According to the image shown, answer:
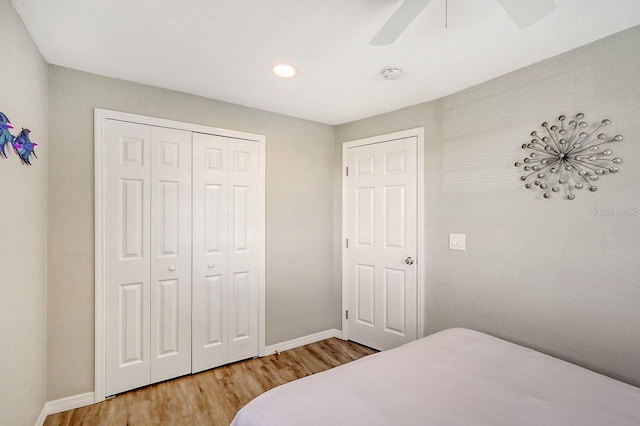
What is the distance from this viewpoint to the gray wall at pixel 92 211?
212 cm

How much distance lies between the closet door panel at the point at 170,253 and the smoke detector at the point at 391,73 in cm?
164

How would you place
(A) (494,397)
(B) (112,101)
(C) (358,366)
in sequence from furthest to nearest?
1. (B) (112,101)
2. (C) (358,366)
3. (A) (494,397)

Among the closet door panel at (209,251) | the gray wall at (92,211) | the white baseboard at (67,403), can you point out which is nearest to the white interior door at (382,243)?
the gray wall at (92,211)

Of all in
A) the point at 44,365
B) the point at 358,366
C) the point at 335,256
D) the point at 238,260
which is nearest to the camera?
the point at 358,366

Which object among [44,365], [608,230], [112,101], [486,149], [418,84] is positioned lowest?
[44,365]

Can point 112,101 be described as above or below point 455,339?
above

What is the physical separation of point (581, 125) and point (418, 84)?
1.08 meters

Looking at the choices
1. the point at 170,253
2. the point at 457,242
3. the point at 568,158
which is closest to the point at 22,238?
the point at 170,253

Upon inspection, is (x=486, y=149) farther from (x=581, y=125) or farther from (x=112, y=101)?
(x=112, y=101)

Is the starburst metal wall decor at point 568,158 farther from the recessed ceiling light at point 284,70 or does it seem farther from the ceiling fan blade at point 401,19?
the recessed ceiling light at point 284,70

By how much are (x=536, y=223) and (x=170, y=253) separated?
269 centimetres

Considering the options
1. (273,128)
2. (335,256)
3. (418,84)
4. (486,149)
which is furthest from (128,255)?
→ (486,149)

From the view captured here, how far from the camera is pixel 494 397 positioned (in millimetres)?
1319

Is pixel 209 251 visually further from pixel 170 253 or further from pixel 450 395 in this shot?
pixel 450 395
